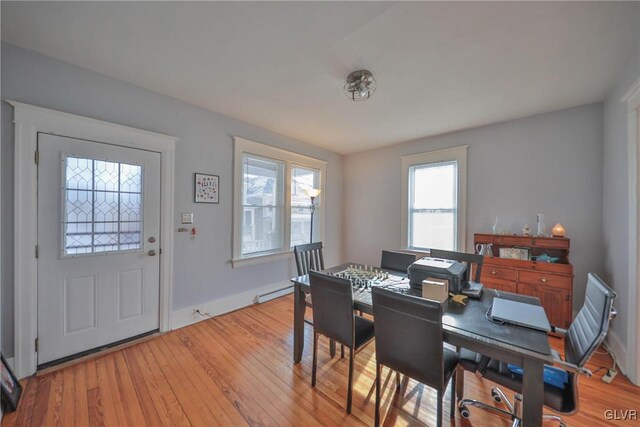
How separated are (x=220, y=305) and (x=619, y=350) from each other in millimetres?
4000

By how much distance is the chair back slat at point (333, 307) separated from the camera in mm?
1676

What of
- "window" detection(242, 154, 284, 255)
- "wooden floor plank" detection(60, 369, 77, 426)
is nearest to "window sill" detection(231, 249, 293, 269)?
"window" detection(242, 154, 284, 255)

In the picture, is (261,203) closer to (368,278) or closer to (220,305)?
(220,305)

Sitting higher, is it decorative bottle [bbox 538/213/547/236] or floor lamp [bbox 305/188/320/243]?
floor lamp [bbox 305/188/320/243]

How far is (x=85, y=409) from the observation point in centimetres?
161

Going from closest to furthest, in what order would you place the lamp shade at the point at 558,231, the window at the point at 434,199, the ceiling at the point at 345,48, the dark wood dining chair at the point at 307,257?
the ceiling at the point at 345,48, the lamp shade at the point at 558,231, the dark wood dining chair at the point at 307,257, the window at the point at 434,199

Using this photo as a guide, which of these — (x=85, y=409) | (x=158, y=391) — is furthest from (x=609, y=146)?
(x=85, y=409)

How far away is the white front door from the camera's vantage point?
6.59ft

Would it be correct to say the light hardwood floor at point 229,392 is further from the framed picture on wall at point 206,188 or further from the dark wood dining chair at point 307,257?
the framed picture on wall at point 206,188

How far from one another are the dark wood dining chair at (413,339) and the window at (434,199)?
255 cm

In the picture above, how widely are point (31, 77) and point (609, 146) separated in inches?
207

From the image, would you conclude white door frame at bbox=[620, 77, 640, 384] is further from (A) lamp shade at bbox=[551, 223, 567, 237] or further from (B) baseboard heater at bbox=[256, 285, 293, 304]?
(B) baseboard heater at bbox=[256, 285, 293, 304]

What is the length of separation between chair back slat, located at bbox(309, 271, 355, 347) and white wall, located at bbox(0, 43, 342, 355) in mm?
1730

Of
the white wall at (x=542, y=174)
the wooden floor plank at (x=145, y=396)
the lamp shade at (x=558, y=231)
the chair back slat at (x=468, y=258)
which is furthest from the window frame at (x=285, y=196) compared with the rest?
the lamp shade at (x=558, y=231)
